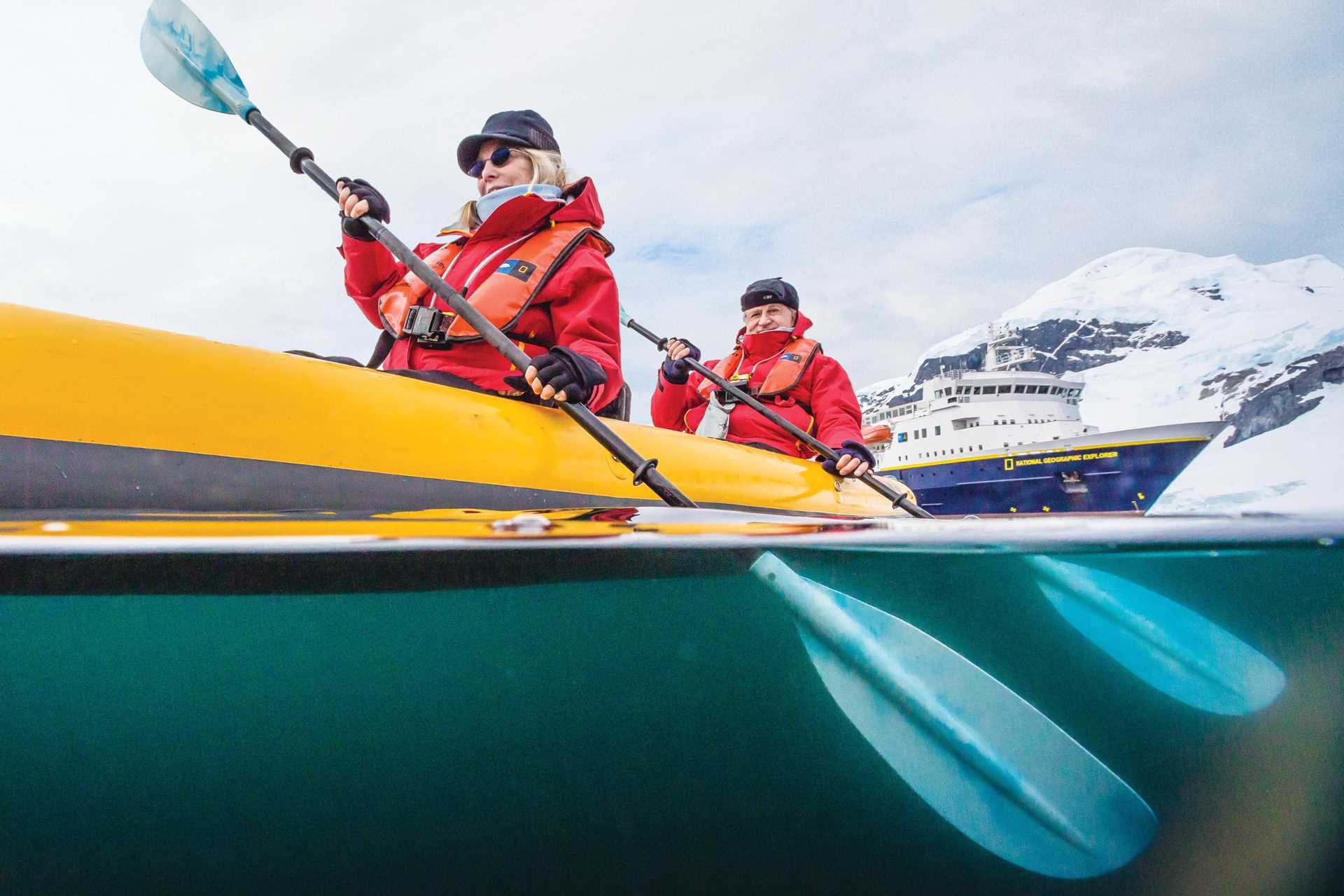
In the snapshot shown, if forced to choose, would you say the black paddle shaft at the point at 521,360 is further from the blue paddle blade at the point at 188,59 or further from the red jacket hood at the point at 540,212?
the blue paddle blade at the point at 188,59

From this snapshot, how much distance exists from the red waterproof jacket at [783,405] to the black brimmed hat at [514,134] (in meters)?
1.83

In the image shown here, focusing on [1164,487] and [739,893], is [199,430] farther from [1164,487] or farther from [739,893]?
[1164,487]

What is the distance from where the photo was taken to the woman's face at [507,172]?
2.44m

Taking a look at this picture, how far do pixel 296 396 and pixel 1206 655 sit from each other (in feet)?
5.13

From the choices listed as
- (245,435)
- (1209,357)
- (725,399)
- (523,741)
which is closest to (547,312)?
(245,435)

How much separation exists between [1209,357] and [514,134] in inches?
3275

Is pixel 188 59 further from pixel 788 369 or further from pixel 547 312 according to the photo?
pixel 788 369

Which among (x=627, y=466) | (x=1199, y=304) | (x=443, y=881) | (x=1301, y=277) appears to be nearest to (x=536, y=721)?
(x=443, y=881)

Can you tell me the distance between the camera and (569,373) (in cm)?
171

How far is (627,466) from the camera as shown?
1.70 m

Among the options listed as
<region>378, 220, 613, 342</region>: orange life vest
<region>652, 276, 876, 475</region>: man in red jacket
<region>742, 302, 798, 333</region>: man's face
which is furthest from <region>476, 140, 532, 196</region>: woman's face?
<region>742, 302, 798, 333</region>: man's face

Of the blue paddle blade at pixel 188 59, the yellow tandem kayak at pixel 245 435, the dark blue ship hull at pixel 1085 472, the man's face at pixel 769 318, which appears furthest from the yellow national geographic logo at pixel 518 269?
the dark blue ship hull at pixel 1085 472

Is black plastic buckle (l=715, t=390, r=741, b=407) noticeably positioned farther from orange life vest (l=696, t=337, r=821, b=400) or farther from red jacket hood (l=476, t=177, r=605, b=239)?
red jacket hood (l=476, t=177, r=605, b=239)

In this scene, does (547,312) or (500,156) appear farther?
(500,156)
